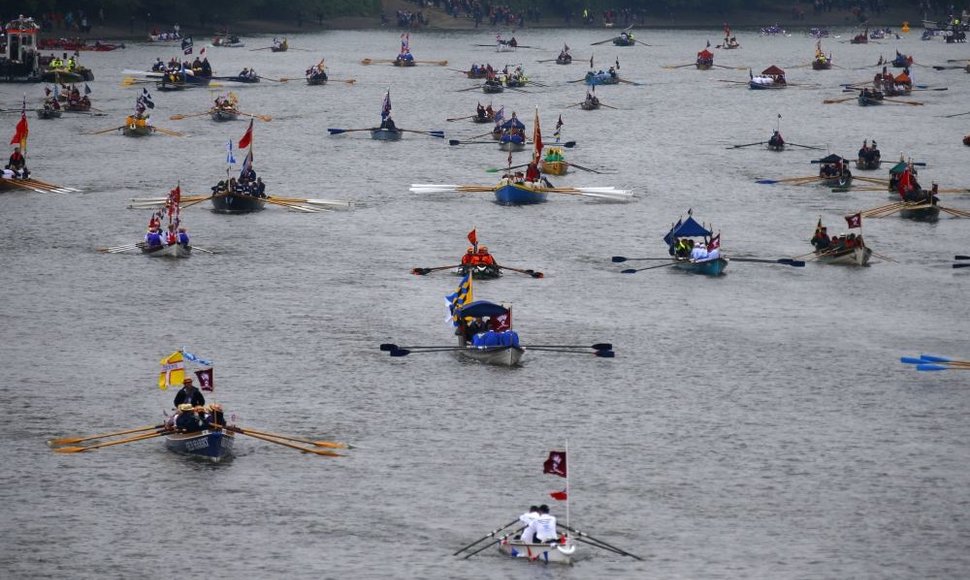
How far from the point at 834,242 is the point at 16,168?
54.4m

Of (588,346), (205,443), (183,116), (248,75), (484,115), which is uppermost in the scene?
(248,75)

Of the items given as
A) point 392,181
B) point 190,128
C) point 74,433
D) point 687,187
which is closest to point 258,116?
point 190,128

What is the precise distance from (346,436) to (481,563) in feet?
43.9

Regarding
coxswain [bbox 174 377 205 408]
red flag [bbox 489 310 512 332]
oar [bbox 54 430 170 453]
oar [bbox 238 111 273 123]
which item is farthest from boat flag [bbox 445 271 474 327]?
oar [bbox 238 111 273 123]

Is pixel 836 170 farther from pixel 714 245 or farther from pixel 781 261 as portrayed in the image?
pixel 714 245

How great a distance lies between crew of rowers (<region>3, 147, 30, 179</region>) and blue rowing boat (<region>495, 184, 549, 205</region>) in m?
31.6

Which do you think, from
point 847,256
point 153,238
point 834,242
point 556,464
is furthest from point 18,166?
point 556,464

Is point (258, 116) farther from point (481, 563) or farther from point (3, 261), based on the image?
point (481, 563)

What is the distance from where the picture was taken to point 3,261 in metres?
93.8

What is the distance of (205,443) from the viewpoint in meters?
61.2

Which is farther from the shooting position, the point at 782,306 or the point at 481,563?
the point at 782,306

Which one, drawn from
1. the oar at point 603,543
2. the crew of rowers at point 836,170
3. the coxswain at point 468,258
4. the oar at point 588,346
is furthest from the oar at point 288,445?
the crew of rowers at point 836,170

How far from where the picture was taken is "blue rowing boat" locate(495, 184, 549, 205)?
111250 mm

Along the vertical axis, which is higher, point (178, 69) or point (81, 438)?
point (178, 69)
